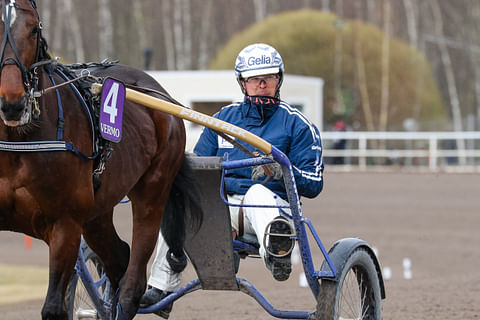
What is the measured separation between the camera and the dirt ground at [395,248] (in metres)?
6.49

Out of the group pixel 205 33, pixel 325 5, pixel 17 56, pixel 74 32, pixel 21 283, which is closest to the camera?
pixel 17 56

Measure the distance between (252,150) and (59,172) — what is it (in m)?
1.24

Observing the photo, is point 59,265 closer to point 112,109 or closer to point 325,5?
point 112,109

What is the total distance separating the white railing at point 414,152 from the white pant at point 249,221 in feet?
57.4

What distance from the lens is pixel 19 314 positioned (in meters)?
6.23

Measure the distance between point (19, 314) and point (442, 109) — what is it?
1157 inches

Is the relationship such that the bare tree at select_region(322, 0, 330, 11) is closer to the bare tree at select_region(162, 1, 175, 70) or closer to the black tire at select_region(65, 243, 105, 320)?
the bare tree at select_region(162, 1, 175, 70)

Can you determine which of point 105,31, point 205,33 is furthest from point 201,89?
point 205,33

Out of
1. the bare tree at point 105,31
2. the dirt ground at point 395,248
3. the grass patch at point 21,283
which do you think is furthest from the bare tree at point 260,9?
the grass patch at point 21,283

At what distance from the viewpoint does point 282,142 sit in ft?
14.8

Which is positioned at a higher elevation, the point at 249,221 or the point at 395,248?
the point at 249,221

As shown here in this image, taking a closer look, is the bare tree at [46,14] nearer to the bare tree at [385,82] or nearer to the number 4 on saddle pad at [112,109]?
the bare tree at [385,82]

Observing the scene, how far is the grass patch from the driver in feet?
8.54

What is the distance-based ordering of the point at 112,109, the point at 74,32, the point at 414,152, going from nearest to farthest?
the point at 112,109 → the point at 414,152 → the point at 74,32
